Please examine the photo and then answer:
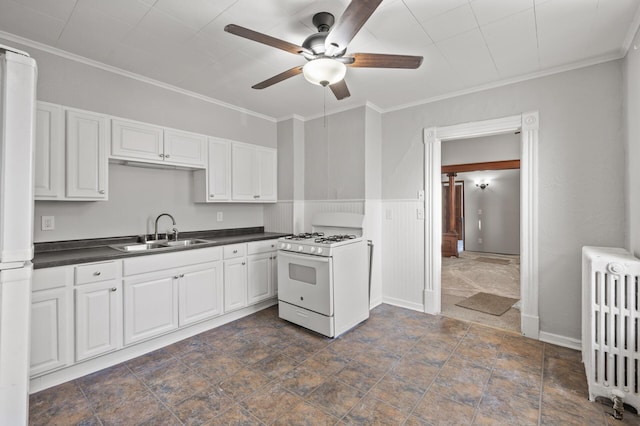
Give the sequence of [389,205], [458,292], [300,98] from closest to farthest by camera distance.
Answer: [300,98], [389,205], [458,292]

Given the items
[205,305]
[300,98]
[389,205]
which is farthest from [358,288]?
[300,98]

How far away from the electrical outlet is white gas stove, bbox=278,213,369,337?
6.41 feet

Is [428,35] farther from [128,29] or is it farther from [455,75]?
[128,29]

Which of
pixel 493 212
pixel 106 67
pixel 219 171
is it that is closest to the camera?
pixel 106 67

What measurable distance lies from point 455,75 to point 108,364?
389cm

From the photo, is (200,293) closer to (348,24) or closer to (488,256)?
(348,24)

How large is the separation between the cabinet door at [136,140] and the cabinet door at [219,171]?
1.80 ft

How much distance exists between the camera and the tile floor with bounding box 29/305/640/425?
1.78 meters

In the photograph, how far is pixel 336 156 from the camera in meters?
3.81

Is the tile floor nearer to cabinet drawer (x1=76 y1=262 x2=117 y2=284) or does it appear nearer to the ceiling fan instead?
cabinet drawer (x1=76 y1=262 x2=117 y2=284)

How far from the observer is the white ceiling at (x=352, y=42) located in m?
1.86

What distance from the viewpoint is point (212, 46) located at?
90.9 inches

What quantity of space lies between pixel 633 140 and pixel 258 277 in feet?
11.5

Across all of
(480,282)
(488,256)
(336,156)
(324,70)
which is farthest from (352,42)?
(488,256)
